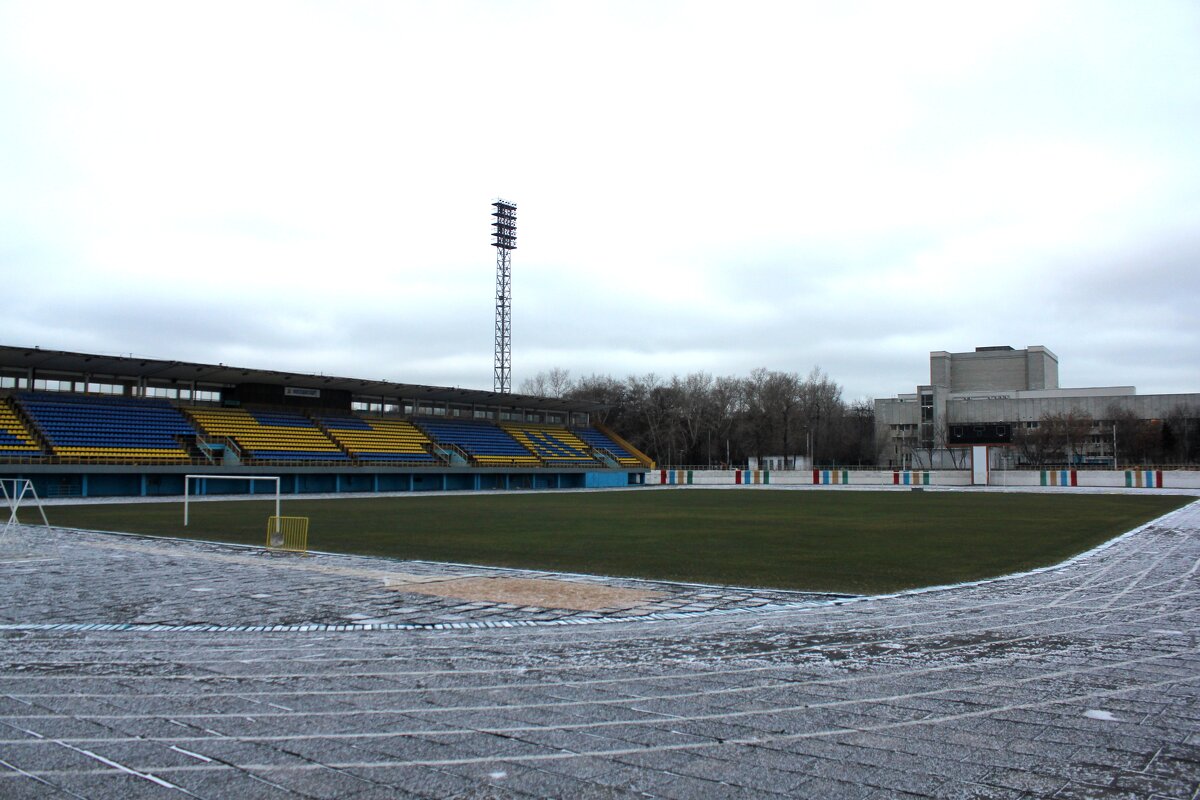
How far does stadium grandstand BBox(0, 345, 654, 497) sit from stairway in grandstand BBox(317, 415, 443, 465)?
141mm

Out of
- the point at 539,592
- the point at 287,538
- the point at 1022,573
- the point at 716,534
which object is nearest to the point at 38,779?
the point at 539,592

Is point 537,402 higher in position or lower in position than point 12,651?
higher

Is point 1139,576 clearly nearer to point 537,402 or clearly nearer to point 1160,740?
point 1160,740

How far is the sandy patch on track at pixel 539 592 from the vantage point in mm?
10703

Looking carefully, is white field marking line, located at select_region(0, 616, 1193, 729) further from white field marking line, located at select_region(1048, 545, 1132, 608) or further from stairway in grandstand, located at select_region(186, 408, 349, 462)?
stairway in grandstand, located at select_region(186, 408, 349, 462)

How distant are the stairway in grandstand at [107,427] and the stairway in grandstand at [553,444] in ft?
87.9

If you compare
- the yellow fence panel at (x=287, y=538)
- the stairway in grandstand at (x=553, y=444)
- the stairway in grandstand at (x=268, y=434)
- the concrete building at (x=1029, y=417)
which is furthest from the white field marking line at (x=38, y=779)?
the concrete building at (x=1029, y=417)

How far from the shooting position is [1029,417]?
4188 inches

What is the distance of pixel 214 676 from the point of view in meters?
7.07

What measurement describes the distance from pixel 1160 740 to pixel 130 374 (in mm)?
55981

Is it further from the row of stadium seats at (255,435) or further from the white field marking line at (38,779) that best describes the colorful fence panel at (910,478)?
the white field marking line at (38,779)

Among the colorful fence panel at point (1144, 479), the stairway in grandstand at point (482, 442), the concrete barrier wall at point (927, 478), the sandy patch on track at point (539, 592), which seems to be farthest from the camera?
the stairway in grandstand at point (482, 442)

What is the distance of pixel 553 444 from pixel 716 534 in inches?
1979

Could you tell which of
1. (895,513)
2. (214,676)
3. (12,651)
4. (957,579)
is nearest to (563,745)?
(214,676)
